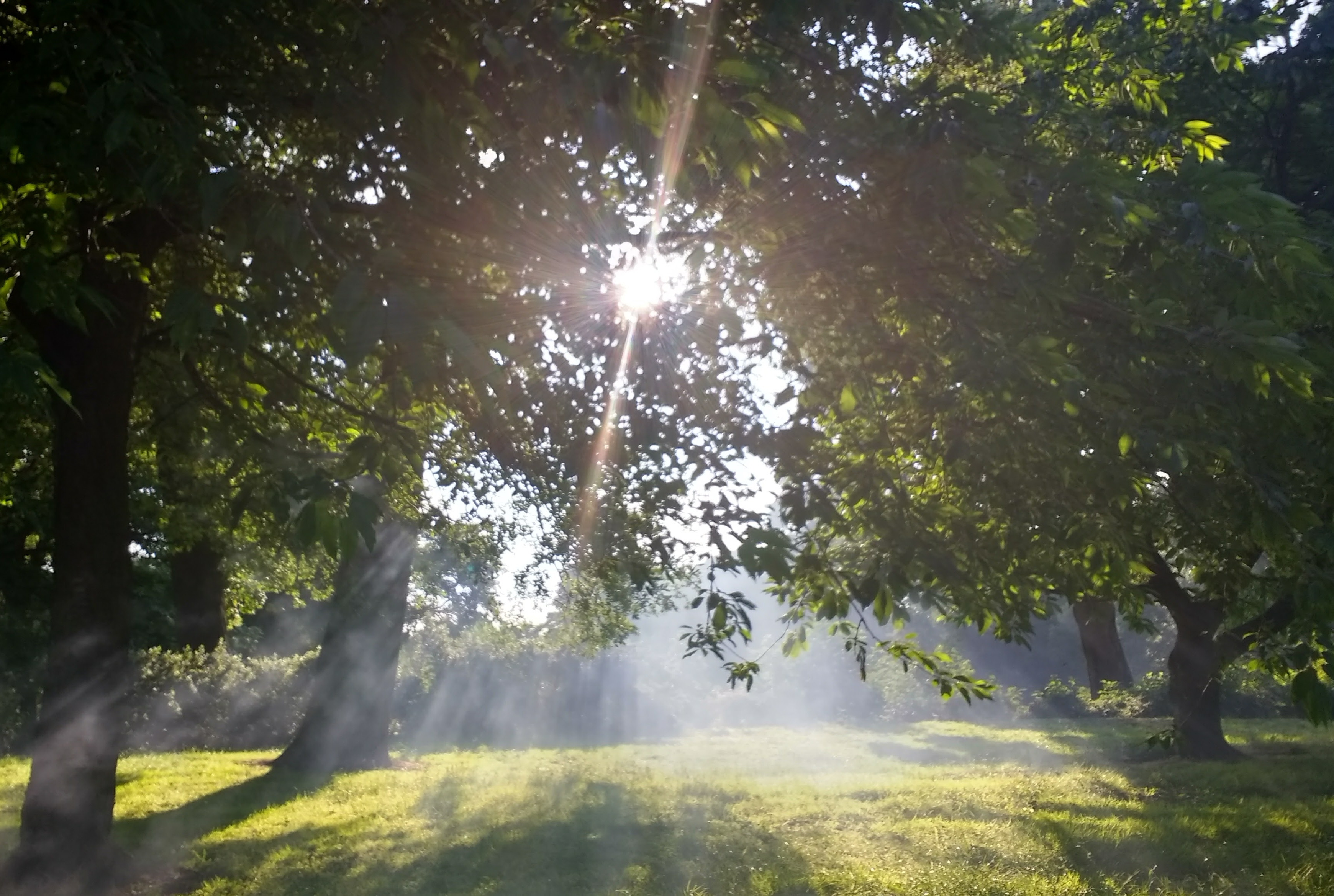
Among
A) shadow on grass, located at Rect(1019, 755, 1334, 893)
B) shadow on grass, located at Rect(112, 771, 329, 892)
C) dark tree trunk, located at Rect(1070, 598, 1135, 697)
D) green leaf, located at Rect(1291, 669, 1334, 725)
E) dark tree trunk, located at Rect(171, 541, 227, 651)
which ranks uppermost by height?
dark tree trunk, located at Rect(171, 541, 227, 651)

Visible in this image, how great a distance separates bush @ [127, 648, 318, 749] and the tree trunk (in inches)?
709

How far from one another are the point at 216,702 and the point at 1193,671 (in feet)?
69.5

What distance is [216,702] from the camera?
93.9 feet

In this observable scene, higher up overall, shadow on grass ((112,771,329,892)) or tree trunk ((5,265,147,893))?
tree trunk ((5,265,147,893))

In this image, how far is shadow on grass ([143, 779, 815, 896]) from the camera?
9320 millimetres

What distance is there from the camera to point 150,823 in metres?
12.9

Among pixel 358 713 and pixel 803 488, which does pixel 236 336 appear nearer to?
pixel 803 488

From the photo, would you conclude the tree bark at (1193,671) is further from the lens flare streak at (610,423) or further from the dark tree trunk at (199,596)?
the dark tree trunk at (199,596)

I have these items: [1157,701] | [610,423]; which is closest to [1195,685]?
[610,423]

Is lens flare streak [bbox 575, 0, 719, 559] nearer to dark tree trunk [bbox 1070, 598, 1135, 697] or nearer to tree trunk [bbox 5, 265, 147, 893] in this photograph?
tree trunk [bbox 5, 265, 147, 893]

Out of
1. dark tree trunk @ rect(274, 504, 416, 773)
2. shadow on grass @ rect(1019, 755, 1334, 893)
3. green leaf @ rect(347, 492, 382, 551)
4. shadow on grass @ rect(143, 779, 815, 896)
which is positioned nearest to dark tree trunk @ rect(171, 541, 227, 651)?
dark tree trunk @ rect(274, 504, 416, 773)

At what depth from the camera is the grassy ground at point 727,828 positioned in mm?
9508

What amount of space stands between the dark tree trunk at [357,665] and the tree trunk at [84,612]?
30.3 ft

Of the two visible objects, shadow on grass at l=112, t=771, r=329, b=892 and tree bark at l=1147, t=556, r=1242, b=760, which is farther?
tree bark at l=1147, t=556, r=1242, b=760
